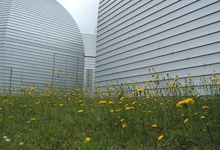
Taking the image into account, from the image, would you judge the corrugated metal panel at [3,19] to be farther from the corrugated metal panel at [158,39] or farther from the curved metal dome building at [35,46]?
the corrugated metal panel at [158,39]


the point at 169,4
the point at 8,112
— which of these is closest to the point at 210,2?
the point at 169,4

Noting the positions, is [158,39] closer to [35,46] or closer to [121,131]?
[121,131]

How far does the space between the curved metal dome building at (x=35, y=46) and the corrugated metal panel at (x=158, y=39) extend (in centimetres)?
333

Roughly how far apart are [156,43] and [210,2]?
155 cm

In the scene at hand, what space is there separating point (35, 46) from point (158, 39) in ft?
28.1

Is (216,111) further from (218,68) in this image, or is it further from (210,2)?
(210,2)

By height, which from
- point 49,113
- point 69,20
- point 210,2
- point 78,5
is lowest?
point 49,113

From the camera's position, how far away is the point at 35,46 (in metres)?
12.1

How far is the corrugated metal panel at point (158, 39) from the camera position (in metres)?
4.09

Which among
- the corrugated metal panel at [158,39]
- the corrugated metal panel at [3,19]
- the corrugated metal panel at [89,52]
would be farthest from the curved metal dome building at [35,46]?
the corrugated metal panel at [158,39]

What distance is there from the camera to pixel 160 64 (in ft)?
16.8

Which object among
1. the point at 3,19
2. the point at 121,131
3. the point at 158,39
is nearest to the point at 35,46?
the point at 3,19

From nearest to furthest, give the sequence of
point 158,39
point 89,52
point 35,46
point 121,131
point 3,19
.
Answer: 1. point 121,131
2. point 158,39
3. point 3,19
4. point 35,46
5. point 89,52

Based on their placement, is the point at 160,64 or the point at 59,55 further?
the point at 59,55
